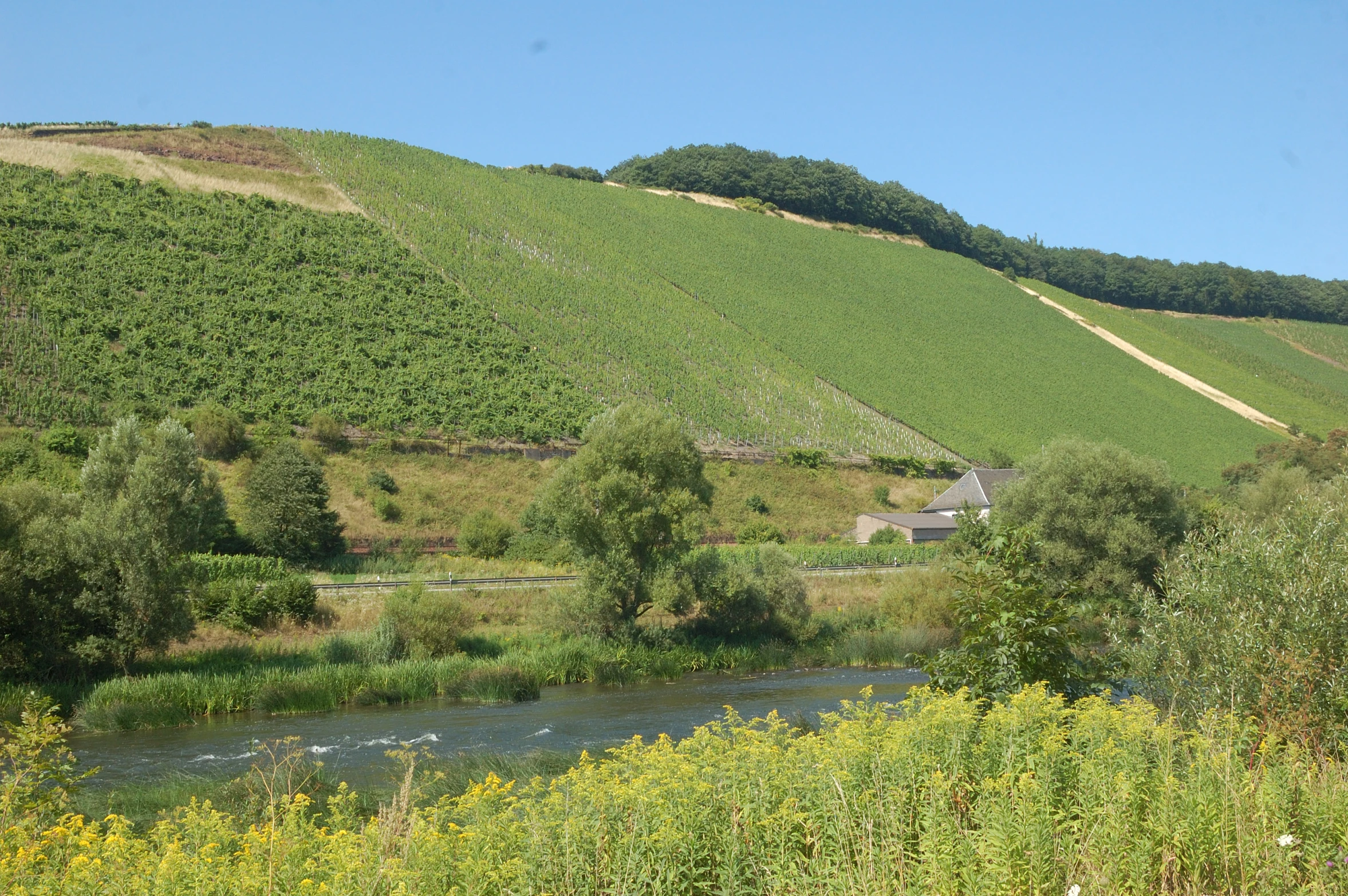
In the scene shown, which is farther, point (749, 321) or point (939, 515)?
point (749, 321)

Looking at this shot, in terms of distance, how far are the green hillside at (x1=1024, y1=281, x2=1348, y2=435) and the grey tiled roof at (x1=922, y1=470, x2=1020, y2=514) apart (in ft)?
174

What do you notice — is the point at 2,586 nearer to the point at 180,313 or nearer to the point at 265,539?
the point at 265,539

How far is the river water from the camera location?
65.0 feet

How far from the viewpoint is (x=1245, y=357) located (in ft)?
426

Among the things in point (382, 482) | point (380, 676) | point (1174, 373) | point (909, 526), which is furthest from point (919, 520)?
point (1174, 373)

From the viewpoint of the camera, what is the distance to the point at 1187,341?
450ft

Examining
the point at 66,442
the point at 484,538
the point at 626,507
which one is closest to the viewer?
the point at 626,507

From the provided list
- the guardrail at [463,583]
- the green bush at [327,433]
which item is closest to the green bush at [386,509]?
the green bush at [327,433]

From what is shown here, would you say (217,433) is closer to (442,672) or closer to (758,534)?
(442,672)

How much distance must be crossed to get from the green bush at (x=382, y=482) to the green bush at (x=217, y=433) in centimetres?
670

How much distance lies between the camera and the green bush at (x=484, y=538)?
1874 inches

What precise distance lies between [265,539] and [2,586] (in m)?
16.1

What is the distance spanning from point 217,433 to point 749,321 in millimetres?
56525

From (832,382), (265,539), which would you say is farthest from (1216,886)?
(832,382)
